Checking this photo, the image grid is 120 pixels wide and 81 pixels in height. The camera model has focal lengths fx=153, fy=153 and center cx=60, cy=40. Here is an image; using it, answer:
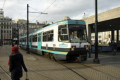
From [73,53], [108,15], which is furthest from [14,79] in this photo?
[108,15]

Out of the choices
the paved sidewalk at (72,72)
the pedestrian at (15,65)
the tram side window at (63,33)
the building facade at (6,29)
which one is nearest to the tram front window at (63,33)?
the tram side window at (63,33)

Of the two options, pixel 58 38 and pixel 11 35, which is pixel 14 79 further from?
pixel 11 35

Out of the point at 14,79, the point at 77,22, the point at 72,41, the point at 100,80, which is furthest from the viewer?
the point at 77,22

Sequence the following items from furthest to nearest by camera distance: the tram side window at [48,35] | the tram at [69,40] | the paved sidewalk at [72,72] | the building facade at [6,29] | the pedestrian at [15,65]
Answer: the building facade at [6,29]
the tram side window at [48,35]
the tram at [69,40]
the paved sidewalk at [72,72]
the pedestrian at [15,65]

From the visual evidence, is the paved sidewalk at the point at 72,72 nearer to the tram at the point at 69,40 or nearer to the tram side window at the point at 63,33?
the tram at the point at 69,40

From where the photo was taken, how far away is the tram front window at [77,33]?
10637 mm

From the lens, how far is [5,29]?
10250 cm

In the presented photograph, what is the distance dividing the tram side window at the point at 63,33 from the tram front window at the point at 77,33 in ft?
0.92

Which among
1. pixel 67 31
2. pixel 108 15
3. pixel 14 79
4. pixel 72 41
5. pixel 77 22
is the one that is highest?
pixel 108 15

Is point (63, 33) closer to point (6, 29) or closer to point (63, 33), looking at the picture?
point (63, 33)

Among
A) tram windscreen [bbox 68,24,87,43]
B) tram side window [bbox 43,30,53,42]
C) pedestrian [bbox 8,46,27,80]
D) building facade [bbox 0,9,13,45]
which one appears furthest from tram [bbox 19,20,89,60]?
building facade [bbox 0,9,13,45]

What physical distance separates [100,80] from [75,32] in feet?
16.1

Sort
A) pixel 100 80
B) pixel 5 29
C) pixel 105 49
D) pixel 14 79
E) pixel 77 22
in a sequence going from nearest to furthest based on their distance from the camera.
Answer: pixel 14 79
pixel 100 80
pixel 77 22
pixel 105 49
pixel 5 29

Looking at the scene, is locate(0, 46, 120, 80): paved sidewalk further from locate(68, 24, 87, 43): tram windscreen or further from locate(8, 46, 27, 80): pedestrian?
locate(8, 46, 27, 80): pedestrian
